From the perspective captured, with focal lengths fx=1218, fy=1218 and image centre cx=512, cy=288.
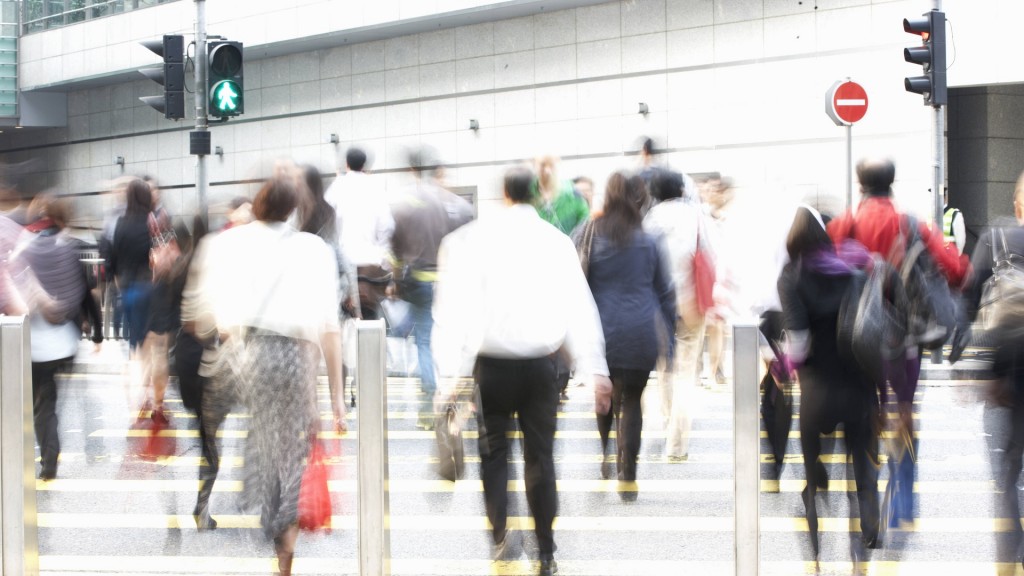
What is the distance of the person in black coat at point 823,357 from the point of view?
5547 millimetres

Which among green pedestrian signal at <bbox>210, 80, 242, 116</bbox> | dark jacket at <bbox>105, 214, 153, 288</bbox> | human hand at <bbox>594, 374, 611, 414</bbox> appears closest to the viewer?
human hand at <bbox>594, 374, 611, 414</bbox>

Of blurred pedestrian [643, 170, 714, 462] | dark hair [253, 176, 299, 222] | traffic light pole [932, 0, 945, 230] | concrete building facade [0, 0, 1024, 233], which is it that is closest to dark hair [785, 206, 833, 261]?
blurred pedestrian [643, 170, 714, 462]

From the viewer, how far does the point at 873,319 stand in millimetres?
5340

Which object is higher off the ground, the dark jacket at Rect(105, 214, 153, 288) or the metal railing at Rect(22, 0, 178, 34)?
the metal railing at Rect(22, 0, 178, 34)

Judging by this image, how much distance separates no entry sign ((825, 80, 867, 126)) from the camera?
591 inches

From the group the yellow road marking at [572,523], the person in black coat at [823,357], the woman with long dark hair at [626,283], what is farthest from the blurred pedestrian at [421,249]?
the person in black coat at [823,357]

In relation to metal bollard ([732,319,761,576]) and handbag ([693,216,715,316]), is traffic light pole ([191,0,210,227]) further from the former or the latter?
metal bollard ([732,319,761,576])

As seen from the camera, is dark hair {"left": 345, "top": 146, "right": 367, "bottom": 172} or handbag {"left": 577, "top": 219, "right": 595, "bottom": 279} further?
A: dark hair {"left": 345, "top": 146, "right": 367, "bottom": 172}

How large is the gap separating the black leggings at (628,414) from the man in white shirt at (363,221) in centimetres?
336

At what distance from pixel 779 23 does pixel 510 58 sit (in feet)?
18.8

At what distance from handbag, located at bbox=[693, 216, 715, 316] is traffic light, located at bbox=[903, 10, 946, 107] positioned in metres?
5.75

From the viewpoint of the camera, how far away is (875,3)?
1788 centimetres

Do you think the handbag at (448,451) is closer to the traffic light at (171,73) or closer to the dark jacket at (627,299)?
the dark jacket at (627,299)

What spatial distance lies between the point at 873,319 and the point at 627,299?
1839 millimetres
